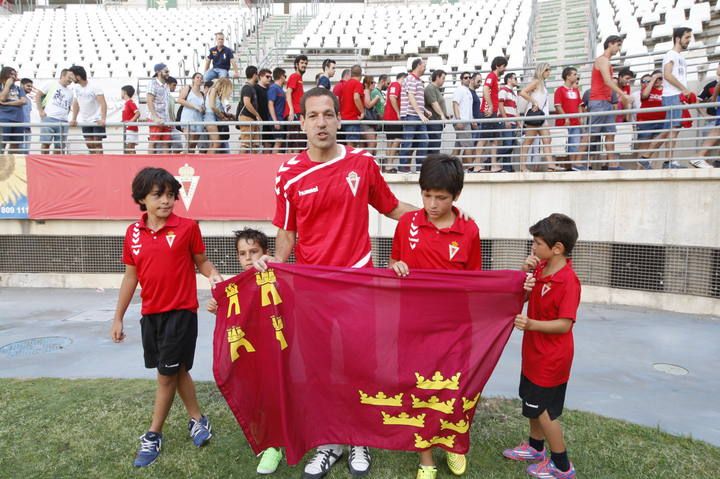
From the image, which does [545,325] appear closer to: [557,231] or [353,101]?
[557,231]

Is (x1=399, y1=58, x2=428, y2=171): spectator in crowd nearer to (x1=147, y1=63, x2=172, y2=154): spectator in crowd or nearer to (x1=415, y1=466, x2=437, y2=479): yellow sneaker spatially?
(x1=147, y1=63, x2=172, y2=154): spectator in crowd

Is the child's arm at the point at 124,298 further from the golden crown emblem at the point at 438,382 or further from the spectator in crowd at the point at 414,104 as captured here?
the spectator in crowd at the point at 414,104

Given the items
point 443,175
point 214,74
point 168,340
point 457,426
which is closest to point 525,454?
point 457,426

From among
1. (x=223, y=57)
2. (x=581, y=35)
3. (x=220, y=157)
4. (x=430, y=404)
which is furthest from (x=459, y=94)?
(x=581, y=35)

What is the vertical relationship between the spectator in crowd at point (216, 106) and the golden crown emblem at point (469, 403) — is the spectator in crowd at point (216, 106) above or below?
above

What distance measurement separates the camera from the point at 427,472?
3.15m

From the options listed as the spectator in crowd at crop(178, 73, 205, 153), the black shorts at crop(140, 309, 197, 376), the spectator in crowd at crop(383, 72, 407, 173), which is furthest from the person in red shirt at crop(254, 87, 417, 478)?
the spectator in crowd at crop(178, 73, 205, 153)

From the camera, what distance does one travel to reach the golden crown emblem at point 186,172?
30.7 feet

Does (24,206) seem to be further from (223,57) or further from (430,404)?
(430,404)

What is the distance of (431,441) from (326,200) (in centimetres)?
158

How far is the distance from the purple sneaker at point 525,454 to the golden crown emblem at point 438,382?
2.41 ft

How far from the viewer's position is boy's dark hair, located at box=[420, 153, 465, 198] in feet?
10.3

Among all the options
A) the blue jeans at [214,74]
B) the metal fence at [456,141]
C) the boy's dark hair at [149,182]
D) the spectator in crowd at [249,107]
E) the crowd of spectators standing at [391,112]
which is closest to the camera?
the boy's dark hair at [149,182]

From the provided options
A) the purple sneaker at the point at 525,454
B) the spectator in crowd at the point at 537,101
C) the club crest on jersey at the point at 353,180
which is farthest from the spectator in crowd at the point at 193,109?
the purple sneaker at the point at 525,454
